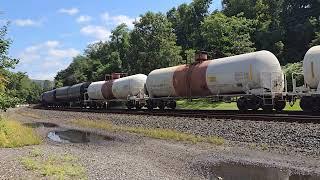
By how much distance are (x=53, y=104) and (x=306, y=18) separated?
47300 millimetres

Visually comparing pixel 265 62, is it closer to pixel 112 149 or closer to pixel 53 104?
pixel 112 149

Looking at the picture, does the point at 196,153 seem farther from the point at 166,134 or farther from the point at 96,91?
the point at 96,91

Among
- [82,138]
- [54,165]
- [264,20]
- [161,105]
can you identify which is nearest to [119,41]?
[264,20]

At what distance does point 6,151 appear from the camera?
16.5m

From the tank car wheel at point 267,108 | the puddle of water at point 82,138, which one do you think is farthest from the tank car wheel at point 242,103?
the puddle of water at point 82,138

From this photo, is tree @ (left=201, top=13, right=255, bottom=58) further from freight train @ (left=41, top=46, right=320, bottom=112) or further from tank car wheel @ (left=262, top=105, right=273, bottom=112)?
tank car wheel @ (left=262, top=105, right=273, bottom=112)

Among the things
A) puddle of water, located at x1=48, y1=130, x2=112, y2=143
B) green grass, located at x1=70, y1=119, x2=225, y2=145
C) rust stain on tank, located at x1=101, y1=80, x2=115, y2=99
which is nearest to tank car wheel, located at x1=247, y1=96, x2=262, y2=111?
green grass, located at x1=70, y1=119, x2=225, y2=145

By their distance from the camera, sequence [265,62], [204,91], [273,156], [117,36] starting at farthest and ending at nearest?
1. [117,36]
2. [204,91]
3. [265,62]
4. [273,156]

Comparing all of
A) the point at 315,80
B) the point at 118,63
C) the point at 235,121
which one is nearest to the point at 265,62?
the point at 315,80

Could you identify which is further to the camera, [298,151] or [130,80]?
[130,80]

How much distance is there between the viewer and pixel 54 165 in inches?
501

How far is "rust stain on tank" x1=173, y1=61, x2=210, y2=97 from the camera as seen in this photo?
2919cm

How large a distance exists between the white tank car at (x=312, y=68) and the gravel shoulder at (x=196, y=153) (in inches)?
178

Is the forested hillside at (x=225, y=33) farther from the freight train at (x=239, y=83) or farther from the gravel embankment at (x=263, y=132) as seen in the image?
the gravel embankment at (x=263, y=132)
